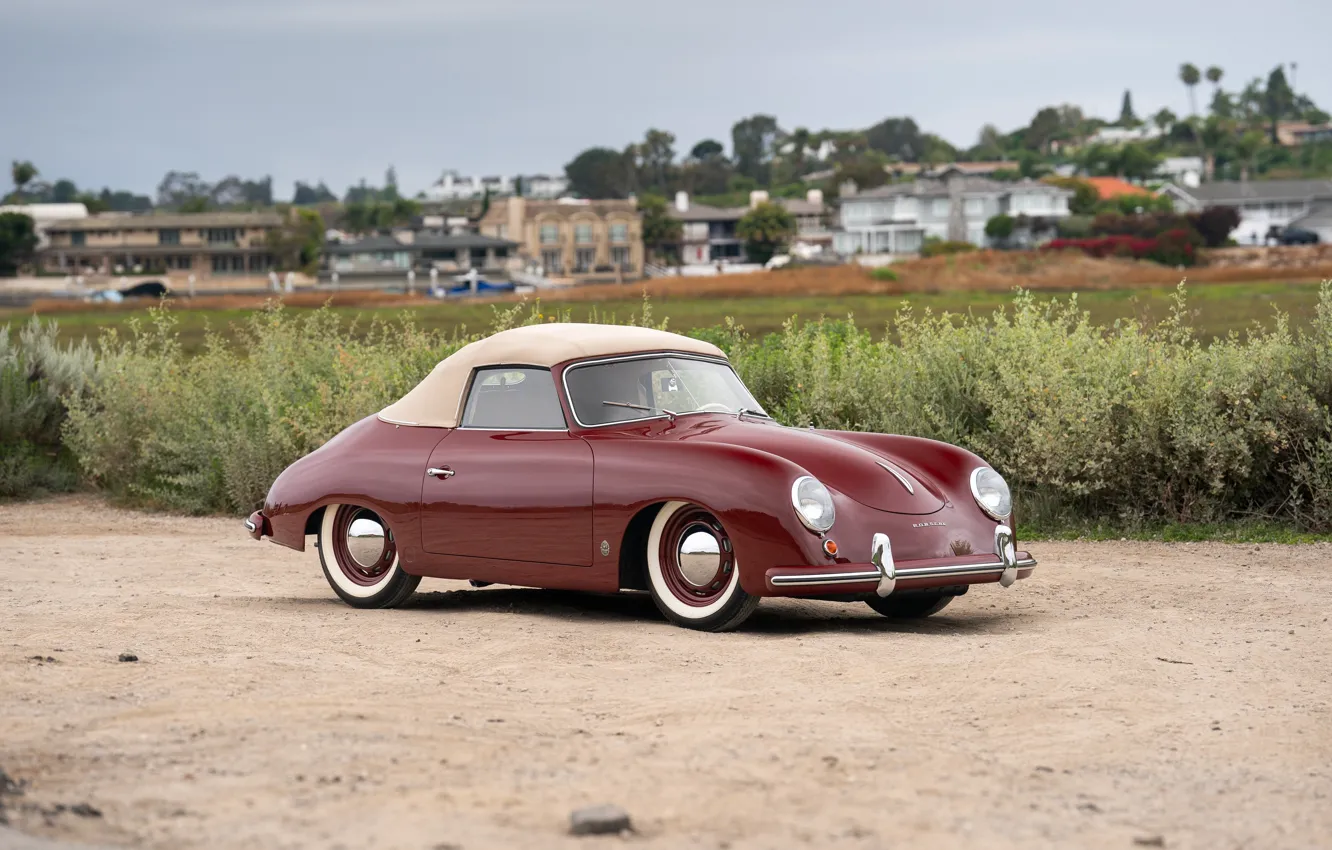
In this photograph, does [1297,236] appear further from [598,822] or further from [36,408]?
[598,822]

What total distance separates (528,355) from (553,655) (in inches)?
86.4

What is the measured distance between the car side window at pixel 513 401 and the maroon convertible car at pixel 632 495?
12mm

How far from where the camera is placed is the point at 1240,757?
598 centimetres

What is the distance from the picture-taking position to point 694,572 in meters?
8.51

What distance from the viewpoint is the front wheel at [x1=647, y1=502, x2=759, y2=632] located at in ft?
27.6

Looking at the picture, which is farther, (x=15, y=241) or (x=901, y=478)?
(x=15, y=241)

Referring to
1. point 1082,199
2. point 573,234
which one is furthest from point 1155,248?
point 573,234

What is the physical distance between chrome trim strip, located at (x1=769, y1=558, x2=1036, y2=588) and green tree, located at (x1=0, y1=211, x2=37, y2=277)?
14015 centimetres

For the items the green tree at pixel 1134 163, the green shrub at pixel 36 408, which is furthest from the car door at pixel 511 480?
the green tree at pixel 1134 163

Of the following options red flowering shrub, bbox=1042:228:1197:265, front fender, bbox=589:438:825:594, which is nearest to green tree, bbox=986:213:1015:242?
red flowering shrub, bbox=1042:228:1197:265

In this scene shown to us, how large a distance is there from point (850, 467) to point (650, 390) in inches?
54.1

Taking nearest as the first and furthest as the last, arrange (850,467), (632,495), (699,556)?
(699,556), (632,495), (850,467)

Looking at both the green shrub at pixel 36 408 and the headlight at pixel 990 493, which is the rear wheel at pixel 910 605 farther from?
the green shrub at pixel 36 408

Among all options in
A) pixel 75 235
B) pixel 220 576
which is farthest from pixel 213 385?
pixel 75 235
